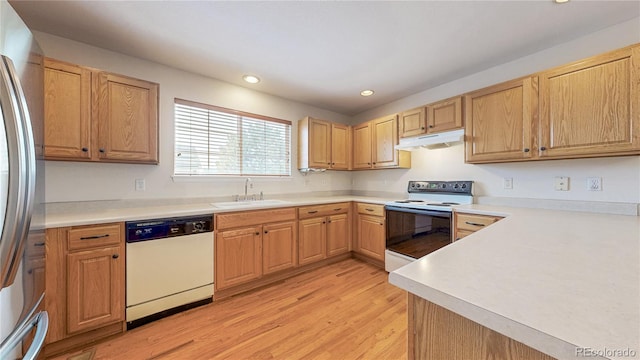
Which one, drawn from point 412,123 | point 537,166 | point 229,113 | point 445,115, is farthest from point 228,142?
point 537,166

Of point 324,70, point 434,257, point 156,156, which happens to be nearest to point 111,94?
point 156,156

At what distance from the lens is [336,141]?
142 inches

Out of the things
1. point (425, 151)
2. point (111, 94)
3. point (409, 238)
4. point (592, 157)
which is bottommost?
point (409, 238)

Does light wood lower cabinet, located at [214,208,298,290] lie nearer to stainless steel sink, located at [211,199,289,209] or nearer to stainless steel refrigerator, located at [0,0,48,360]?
stainless steel sink, located at [211,199,289,209]

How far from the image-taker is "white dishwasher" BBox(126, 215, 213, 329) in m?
1.79

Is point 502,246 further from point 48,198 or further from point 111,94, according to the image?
point 48,198

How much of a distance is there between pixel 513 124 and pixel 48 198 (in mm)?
3980

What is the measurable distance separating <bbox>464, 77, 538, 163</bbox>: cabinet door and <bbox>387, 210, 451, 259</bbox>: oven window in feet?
2.38

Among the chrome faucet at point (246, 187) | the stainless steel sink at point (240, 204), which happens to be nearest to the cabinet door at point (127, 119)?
the stainless steel sink at point (240, 204)

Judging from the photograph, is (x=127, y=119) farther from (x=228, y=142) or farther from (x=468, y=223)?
(x=468, y=223)

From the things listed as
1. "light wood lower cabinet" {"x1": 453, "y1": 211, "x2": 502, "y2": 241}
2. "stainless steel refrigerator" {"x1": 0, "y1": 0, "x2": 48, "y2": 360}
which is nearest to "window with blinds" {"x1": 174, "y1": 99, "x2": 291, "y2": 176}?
"stainless steel refrigerator" {"x1": 0, "y1": 0, "x2": 48, "y2": 360}

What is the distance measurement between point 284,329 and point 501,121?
262 cm

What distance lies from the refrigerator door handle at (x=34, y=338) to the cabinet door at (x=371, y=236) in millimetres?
2757

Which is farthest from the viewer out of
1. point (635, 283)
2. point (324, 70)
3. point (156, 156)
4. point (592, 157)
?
point (324, 70)
